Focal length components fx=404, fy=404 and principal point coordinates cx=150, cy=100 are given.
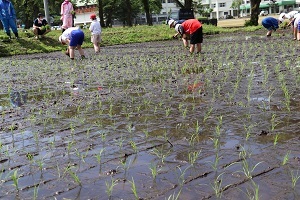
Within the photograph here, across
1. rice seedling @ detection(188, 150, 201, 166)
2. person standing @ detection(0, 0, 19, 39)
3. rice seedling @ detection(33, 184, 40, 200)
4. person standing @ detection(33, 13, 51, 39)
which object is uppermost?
person standing @ detection(0, 0, 19, 39)

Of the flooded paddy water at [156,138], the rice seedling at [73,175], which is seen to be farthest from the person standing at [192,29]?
the rice seedling at [73,175]

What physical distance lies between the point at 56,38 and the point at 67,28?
174 inches

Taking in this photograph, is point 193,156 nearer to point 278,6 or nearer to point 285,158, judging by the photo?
point 285,158

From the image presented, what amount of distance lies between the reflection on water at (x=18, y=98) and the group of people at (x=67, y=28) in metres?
4.04

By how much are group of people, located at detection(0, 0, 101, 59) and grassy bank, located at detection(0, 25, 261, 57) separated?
42 centimetres

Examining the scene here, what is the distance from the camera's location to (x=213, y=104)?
5.08m

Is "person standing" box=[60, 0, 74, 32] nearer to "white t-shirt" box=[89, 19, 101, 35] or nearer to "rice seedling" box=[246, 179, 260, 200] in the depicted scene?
"white t-shirt" box=[89, 19, 101, 35]

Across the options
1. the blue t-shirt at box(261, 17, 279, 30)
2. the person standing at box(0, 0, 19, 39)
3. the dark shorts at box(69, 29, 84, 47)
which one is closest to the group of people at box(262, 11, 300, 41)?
the blue t-shirt at box(261, 17, 279, 30)

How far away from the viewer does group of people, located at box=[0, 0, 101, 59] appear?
10913mm

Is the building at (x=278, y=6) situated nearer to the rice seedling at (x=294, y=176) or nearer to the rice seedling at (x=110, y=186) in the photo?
the rice seedling at (x=294, y=176)

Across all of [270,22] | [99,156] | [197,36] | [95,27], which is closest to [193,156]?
[99,156]

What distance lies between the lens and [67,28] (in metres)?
14.6

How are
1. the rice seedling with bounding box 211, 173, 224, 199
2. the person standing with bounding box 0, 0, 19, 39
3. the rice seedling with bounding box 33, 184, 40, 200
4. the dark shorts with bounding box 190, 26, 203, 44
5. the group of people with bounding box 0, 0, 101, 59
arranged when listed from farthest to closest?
the person standing with bounding box 0, 0, 19, 39 < the group of people with bounding box 0, 0, 101, 59 < the dark shorts with bounding box 190, 26, 203, 44 < the rice seedling with bounding box 33, 184, 40, 200 < the rice seedling with bounding box 211, 173, 224, 199

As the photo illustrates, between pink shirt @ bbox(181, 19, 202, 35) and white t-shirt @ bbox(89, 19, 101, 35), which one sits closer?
pink shirt @ bbox(181, 19, 202, 35)
